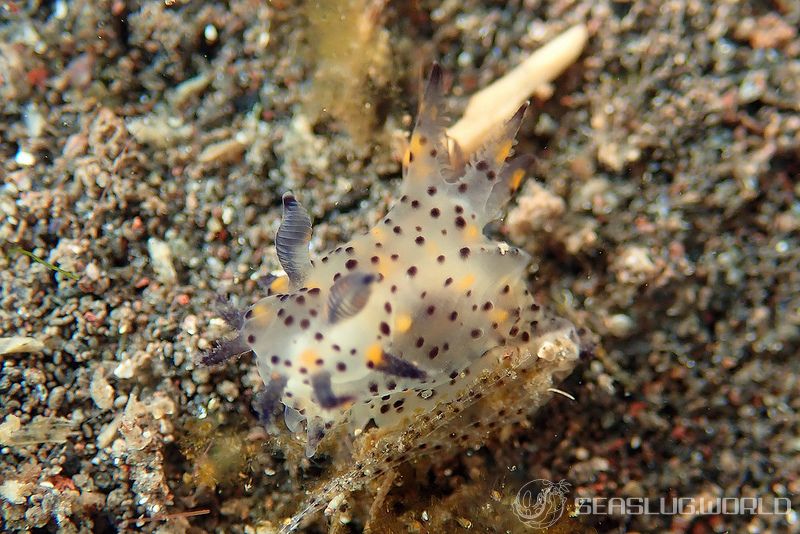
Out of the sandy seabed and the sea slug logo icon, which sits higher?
the sandy seabed

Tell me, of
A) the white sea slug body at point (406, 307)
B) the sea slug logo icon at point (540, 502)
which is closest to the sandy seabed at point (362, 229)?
the sea slug logo icon at point (540, 502)

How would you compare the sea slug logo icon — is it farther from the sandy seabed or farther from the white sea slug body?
the white sea slug body

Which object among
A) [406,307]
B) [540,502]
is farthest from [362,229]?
[540,502]

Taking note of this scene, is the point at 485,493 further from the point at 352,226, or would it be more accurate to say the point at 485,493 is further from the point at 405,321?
the point at 352,226

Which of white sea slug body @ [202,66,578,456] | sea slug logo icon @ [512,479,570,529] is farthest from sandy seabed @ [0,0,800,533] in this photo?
white sea slug body @ [202,66,578,456]

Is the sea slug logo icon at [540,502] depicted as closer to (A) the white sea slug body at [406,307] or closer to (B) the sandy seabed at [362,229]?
(B) the sandy seabed at [362,229]
